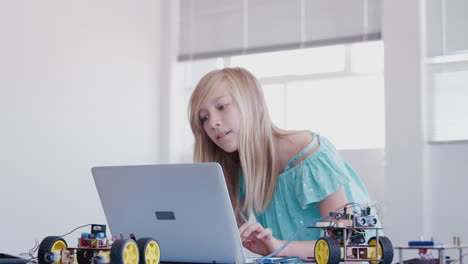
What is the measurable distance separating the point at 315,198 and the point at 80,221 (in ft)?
6.37

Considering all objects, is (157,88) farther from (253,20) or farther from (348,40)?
(348,40)

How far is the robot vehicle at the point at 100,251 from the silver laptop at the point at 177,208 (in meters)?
0.12

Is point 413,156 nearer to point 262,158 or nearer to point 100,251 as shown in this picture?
point 262,158

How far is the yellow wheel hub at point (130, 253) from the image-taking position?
1.06 m

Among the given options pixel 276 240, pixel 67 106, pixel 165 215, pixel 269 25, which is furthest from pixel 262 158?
pixel 269 25

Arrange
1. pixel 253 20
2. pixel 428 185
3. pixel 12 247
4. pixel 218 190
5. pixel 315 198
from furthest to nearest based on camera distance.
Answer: pixel 253 20 < pixel 428 185 < pixel 12 247 < pixel 315 198 < pixel 218 190

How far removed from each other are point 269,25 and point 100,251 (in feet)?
9.17

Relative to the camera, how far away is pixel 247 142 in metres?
1.74

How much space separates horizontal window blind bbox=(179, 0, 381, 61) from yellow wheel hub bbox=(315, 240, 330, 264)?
241 centimetres

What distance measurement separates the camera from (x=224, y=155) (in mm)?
1882

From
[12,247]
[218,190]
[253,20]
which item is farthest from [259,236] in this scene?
[253,20]

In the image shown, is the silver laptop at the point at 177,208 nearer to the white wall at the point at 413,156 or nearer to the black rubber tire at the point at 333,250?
the black rubber tire at the point at 333,250

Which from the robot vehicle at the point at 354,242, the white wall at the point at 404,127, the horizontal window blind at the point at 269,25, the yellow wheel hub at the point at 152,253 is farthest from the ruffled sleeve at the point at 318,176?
the horizontal window blind at the point at 269,25

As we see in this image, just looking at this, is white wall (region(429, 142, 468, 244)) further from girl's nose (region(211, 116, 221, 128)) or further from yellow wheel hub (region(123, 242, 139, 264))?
yellow wheel hub (region(123, 242, 139, 264))
